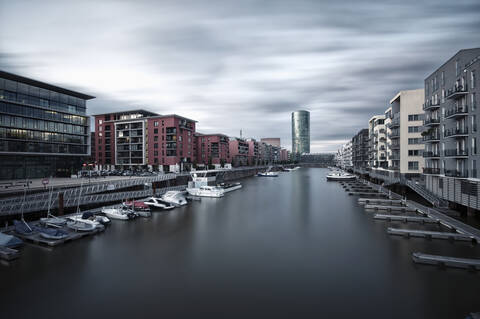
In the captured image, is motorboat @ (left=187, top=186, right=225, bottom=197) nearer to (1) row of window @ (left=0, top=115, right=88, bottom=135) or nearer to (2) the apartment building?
(1) row of window @ (left=0, top=115, right=88, bottom=135)

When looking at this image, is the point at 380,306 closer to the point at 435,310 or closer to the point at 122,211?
the point at 435,310

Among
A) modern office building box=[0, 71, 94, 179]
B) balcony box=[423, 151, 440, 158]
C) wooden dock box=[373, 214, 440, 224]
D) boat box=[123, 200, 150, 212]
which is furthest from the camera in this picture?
modern office building box=[0, 71, 94, 179]

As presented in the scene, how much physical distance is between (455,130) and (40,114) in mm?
82138

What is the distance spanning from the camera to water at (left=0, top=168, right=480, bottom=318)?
42.5 ft

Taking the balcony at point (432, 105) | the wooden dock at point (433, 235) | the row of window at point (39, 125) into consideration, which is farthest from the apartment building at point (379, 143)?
the row of window at point (39, 125)

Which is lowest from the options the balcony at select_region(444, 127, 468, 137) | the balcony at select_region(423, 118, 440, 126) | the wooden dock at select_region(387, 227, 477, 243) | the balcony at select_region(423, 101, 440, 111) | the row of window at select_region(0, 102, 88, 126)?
the wooden dock at select_region(387, 227, 477, 243)

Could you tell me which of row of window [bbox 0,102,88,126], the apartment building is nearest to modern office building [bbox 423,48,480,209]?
the apartment building

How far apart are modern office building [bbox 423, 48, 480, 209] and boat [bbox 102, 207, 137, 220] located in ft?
136

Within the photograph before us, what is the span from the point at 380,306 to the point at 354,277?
3.33 m

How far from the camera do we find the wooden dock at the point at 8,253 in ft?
62.4

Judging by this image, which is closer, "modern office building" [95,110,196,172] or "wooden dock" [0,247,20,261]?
"wooden dock" [0,247,20,261]

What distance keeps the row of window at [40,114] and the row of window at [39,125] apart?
3.52 ft

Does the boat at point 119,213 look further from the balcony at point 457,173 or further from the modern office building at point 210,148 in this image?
the modern office building at point 210,148

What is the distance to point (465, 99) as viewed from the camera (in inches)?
1241
